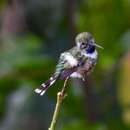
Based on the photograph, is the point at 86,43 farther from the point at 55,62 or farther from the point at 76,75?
the point at 55,62

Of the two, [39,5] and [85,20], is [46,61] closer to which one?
[85,20]

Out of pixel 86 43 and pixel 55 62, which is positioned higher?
pixel 55 62

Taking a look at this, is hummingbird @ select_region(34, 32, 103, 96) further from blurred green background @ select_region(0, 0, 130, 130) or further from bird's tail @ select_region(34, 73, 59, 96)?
blurred green background @ select_region(0, 0, 130, 130)

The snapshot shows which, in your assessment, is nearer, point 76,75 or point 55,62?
point 76,75

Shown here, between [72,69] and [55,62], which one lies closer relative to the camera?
[72,69]

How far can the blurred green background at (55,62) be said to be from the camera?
2717 mm

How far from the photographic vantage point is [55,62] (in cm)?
280

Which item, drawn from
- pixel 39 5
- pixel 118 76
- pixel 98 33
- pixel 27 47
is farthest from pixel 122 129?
pixel 39 5

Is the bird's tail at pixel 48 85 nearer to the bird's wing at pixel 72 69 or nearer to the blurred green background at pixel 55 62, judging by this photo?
the bird's wing at pixel 72 69

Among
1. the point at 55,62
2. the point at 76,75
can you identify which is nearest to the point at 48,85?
the point at 76,75

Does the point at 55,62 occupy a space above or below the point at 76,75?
above

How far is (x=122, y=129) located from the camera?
8.84ft

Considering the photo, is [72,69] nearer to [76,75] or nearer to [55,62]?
[76,75]

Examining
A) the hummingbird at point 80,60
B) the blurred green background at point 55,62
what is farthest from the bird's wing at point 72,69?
the blurred green background at point 55,62
